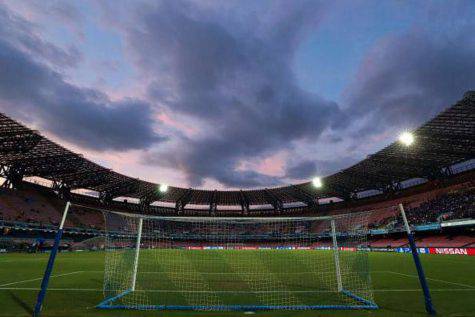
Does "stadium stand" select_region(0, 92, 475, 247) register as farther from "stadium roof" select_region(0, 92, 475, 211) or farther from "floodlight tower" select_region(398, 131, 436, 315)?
"floodlight tower" select_region(398, 131, 436, 315)

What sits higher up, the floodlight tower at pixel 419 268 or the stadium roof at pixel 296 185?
the stadium roof at pixel 296 185

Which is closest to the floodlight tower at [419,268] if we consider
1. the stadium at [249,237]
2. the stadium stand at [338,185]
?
the stadium at [249,237]

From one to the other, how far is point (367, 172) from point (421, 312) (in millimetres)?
57166

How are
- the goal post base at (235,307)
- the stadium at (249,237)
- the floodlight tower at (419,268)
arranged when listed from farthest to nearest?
the stadium at (249,237)
the goal post base at (235,307)
the floodlight tower at (419,268)

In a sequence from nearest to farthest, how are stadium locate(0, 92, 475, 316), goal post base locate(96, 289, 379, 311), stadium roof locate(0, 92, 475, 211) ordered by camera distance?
1. goal post base locate(96, 289, 379, 311)
2. stadium locate(0, 92, 475, 316)
3. stadium roof locate(0, 92, 475, 211)

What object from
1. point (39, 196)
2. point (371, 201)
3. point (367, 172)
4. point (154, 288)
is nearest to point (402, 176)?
point (367, 172)

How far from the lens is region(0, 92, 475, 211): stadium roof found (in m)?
38.5

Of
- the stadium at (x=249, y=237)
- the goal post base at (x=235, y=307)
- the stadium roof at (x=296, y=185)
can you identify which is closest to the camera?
A: the goal post base at (x=235, y=307)

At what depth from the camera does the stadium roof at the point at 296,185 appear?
126 ft

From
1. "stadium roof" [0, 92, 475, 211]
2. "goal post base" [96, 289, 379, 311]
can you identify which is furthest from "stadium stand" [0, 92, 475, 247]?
"goal post base" [96, 289, 379, 311]

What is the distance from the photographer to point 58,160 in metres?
51.9

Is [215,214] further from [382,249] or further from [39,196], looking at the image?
[382,249]

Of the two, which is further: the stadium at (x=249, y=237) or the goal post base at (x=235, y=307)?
the stadium at (x=249, y=237)

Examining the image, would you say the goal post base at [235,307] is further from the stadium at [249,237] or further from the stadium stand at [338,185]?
the stadium stand at [338,185]
